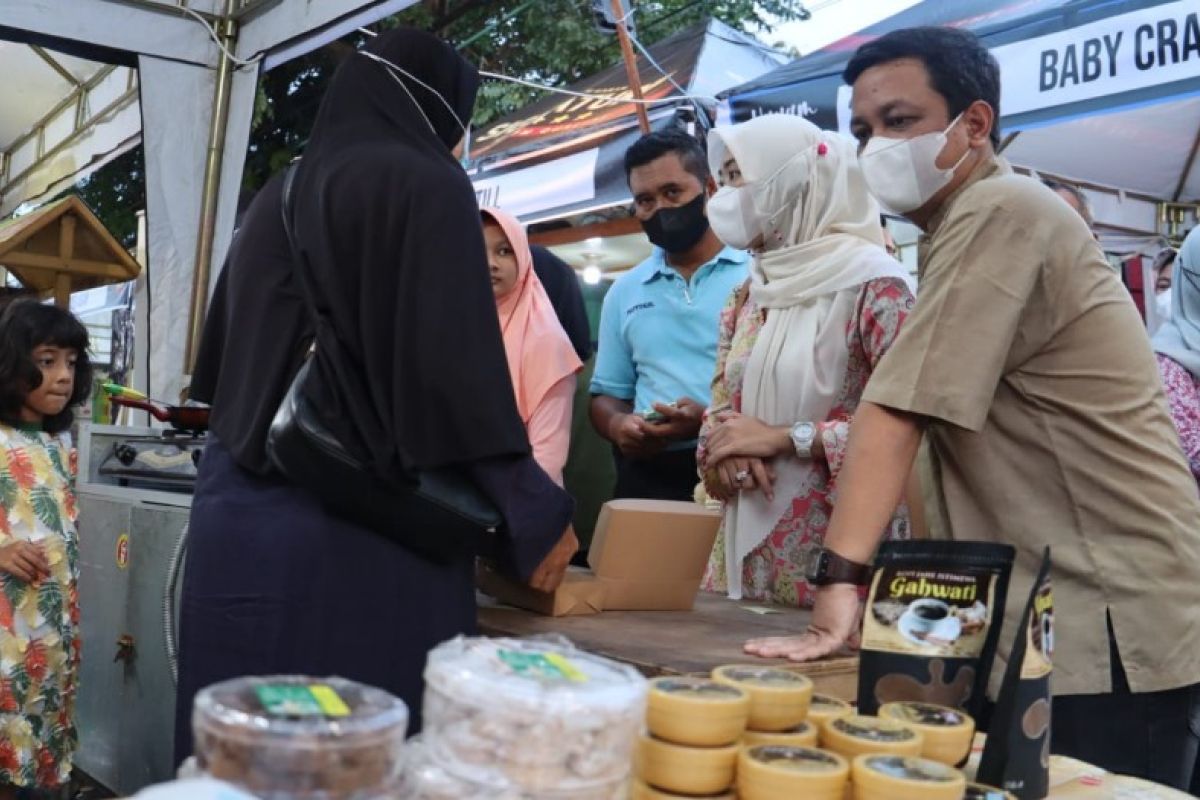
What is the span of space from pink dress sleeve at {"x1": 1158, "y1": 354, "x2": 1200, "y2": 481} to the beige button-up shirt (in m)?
1.66

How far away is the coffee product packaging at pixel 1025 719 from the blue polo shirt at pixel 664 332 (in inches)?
65.2

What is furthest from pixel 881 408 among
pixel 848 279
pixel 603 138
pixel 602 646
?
pixel 603 138

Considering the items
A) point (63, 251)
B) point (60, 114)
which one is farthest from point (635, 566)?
point (60, 114)

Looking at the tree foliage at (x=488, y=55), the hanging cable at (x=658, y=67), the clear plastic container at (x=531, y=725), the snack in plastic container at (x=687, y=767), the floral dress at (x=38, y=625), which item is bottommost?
the floral dress at (x=38, y=625)

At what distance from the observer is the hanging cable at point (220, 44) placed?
4.14 metres

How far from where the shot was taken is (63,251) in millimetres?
4902

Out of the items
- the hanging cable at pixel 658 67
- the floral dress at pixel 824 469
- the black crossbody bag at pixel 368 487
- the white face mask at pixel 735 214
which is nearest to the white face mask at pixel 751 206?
the white face mask at pixel 735 214

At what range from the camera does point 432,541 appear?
1.42 m

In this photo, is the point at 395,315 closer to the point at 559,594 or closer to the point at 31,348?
the point at 559,594

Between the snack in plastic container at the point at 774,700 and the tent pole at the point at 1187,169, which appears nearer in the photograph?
the snack in plastic container at the point at 774,700

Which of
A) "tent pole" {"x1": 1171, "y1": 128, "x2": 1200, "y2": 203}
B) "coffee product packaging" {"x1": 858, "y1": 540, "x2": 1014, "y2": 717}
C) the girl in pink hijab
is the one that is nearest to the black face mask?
the girl in pink hijab

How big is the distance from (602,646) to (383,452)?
15.2 inches

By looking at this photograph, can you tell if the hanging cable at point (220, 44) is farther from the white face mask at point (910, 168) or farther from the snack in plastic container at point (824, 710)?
the snack in plastic container at point (824, 710)

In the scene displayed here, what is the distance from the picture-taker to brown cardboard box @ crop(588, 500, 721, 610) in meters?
1.67
